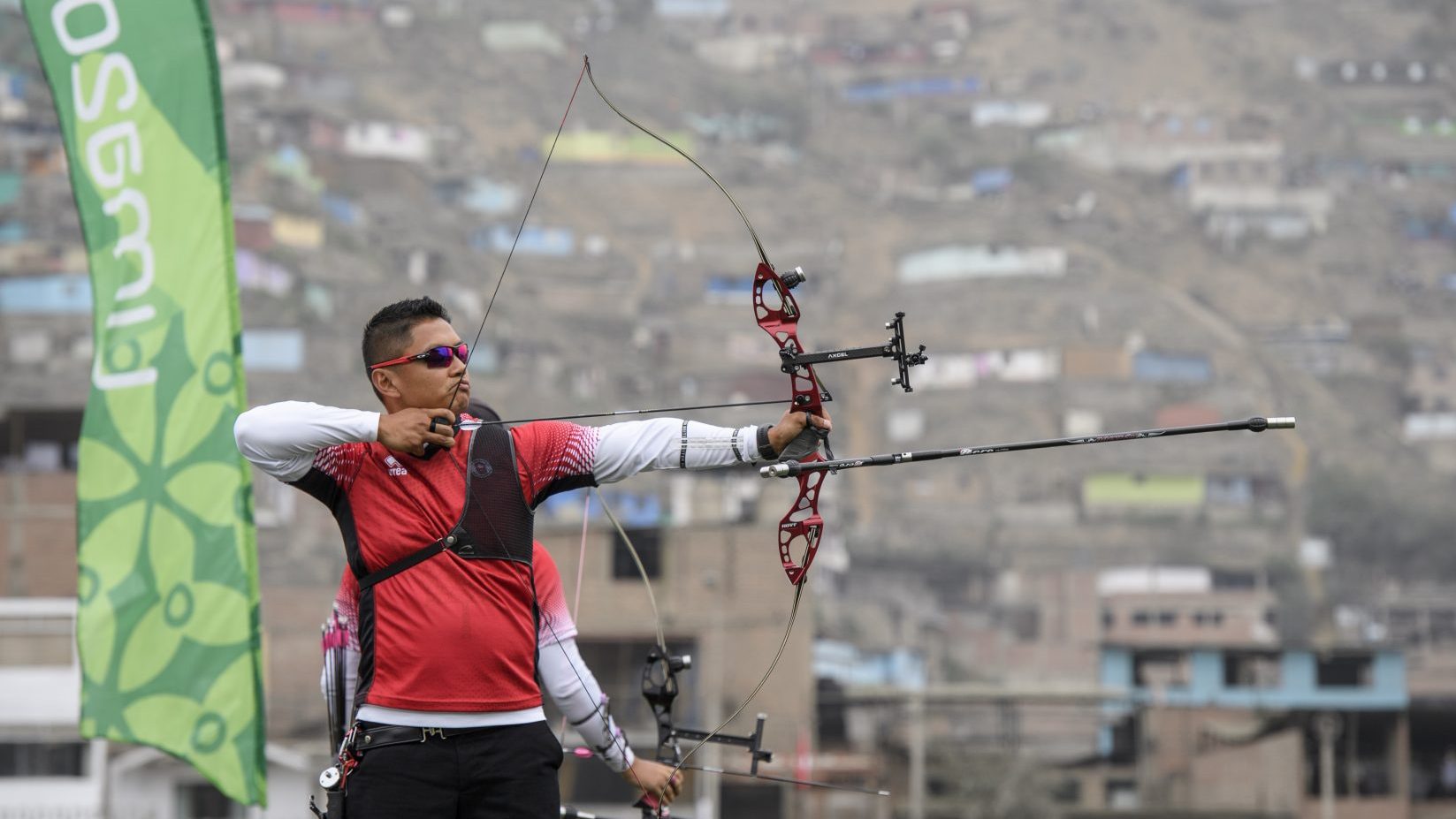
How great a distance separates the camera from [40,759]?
3597cm

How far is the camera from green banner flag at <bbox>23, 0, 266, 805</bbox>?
31.6ft

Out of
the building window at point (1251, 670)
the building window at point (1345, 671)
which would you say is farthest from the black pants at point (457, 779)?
the building window at point (1251, 670)

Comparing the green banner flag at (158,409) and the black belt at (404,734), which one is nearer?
the black belt at (404,734)

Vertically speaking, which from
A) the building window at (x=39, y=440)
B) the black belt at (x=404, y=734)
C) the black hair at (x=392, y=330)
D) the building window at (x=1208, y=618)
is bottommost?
the black belt at (x=404, y=734)

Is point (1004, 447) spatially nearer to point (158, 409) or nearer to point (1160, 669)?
point (158, 409)

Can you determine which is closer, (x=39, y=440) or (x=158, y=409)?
(x=158, y=409)

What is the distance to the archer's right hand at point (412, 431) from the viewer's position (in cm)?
504

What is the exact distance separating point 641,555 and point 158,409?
37558mm

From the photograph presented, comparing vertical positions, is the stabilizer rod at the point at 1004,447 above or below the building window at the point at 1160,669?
above

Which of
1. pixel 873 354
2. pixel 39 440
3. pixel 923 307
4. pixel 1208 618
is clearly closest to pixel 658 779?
pixel 873 354

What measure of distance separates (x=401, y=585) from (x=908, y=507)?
147435 millimetres

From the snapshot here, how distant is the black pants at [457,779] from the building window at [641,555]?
3934 cm

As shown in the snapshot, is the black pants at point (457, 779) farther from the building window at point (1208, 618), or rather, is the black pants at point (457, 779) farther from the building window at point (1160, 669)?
the building window at point (1208, 618)

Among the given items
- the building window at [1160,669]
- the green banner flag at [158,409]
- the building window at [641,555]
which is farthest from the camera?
the building window at [1160,669]
